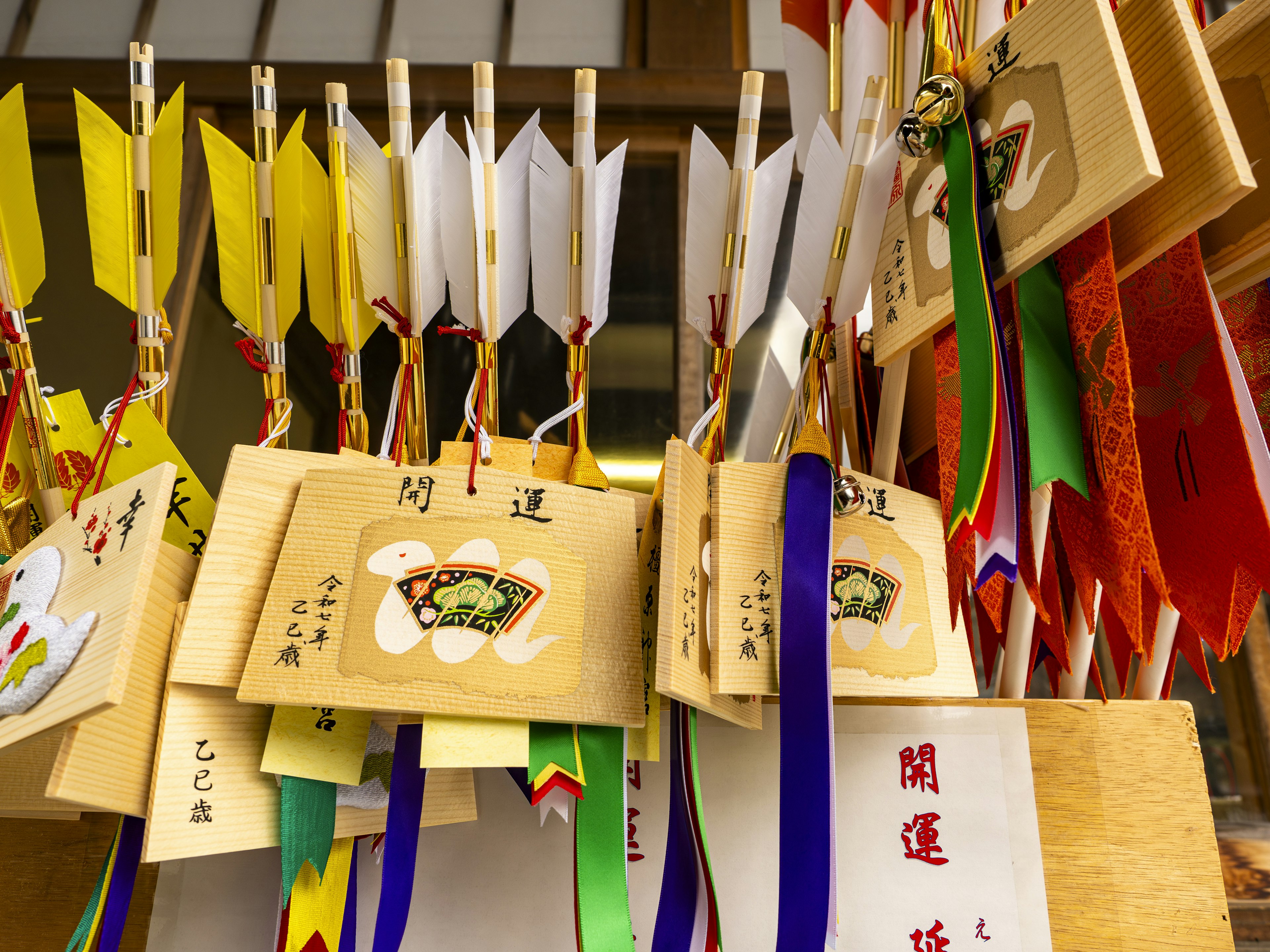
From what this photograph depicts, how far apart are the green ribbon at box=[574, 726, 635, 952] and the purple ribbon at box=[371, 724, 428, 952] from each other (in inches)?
3.9

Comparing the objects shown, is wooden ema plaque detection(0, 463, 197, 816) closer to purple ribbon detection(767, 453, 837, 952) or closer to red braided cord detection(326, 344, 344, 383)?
red braided cord detection(326, 344, 344, 383)

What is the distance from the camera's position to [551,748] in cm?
44

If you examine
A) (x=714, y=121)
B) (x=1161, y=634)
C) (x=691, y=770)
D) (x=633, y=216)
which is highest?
(x=714, y=121)

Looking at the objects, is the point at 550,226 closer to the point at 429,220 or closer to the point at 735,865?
the point at 429,220

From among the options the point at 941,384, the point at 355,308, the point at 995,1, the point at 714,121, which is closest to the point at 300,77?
the point at 714,121

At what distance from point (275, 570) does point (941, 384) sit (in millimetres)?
408

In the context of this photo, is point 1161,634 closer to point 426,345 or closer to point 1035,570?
point 1035,570

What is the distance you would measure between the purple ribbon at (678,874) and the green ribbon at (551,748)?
0.07 meters

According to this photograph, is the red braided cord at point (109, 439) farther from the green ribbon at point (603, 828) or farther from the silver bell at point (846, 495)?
the silver bell at point (846, 495)

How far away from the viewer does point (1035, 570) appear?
0.47 metres

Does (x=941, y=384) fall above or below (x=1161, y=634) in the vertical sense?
above

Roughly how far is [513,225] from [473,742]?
345mm

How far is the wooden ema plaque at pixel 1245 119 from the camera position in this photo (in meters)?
0.40

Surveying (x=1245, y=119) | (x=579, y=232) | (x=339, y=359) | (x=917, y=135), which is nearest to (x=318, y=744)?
(x=339, y=359)
